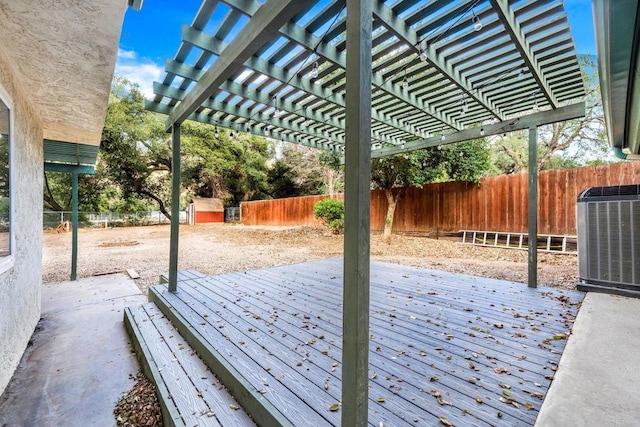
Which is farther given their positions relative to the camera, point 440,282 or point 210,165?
point 210,165

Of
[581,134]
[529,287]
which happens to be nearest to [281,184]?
[581,134]

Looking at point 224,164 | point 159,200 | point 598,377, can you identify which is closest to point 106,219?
point 159,200

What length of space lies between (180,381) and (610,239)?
4.21 meters

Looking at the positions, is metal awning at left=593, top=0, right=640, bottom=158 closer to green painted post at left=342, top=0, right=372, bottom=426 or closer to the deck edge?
green painted post at left=342, top=0, right=372, bottom=426

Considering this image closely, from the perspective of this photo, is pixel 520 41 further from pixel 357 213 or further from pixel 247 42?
pixel 357 213

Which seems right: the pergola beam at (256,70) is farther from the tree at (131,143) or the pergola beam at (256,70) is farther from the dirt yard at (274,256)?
the tree at (131,143)

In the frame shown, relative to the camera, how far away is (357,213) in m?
1.09

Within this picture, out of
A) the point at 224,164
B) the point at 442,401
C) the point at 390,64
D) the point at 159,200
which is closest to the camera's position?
the point at 442,401

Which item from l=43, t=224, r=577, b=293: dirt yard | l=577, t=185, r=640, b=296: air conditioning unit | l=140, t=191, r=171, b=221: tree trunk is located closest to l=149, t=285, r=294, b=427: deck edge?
l=43, t=224, r=577, b=293: dirt yard

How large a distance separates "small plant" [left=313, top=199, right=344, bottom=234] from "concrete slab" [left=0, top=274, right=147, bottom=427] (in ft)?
20.7

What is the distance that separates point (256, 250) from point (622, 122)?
740 cm

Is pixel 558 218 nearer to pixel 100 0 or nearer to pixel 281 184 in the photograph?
pixel 100 0

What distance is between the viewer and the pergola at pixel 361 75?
1.11 meters

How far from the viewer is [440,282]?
3.69 m
